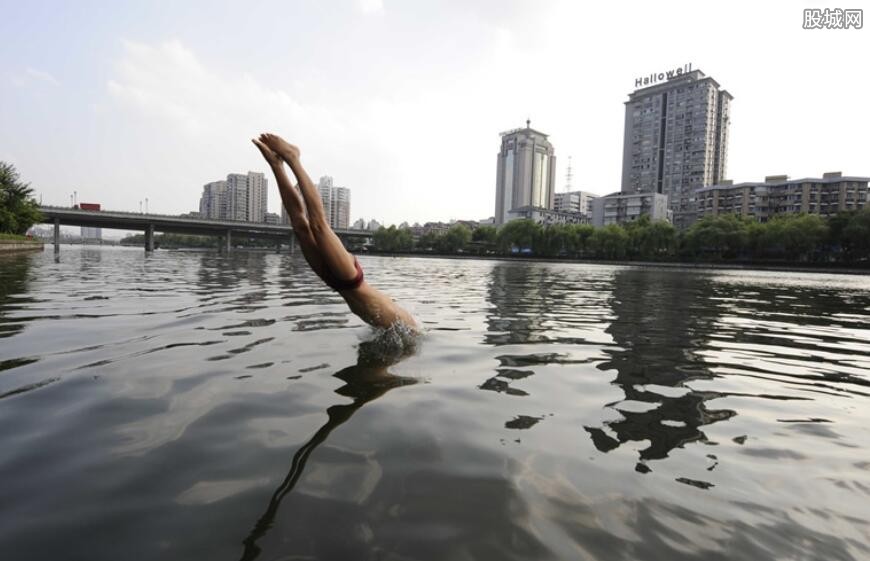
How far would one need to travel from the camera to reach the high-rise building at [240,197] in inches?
7037

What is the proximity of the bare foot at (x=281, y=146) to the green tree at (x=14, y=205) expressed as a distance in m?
56.7

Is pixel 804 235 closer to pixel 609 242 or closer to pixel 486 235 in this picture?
pixel 609 242

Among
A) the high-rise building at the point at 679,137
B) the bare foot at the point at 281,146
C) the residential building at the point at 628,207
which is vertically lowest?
the bare foot at the point at 281,146

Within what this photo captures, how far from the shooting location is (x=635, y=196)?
429 ft

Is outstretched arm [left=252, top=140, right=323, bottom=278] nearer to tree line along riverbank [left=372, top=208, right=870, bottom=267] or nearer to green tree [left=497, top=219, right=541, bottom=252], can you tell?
tree line along riverbank [left=372, top=208, right=870, bottom=267]

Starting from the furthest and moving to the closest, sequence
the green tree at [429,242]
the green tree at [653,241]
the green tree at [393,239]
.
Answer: the green tree at [393,239] → the green tree at [429,242] → the green tree at [653,241]

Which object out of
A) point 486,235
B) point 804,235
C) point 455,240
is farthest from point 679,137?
point 804,235

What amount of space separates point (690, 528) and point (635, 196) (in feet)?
465

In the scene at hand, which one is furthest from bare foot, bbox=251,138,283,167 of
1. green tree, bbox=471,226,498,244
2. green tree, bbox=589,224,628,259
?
green tree, bbox=471,226,498,244

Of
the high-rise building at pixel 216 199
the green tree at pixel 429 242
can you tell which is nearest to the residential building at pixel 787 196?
the green tree at pixel 429 242

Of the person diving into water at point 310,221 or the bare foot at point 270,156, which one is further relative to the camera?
the bare foot at point 270,156

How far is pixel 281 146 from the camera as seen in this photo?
602 centimetres

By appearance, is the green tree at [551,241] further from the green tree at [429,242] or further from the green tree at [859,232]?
the green tree at [859,232]

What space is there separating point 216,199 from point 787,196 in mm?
188034
